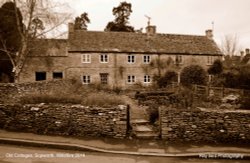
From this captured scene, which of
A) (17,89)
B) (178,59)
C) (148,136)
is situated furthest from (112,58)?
(148,136)

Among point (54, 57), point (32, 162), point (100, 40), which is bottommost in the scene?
point (32, 162)

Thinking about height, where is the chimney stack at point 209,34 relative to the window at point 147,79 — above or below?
above

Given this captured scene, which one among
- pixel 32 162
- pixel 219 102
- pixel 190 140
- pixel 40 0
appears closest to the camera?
pixel 32 162

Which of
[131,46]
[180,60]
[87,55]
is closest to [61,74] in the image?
[87,55]

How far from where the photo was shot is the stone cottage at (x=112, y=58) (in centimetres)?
3198

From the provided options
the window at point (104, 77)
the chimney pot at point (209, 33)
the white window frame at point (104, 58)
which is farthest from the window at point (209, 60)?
the window at point (104, 77)

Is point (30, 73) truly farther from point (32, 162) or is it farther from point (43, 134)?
point (32, 162)

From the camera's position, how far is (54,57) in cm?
3316

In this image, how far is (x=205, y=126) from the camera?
10.4 metres

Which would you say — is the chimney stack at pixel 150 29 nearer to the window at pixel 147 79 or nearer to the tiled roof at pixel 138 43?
the tiled roof at pixel 138 43

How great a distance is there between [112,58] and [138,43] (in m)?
4.87

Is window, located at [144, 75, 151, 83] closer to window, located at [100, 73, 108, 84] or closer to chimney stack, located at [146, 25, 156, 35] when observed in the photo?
window, located at [100, 73, 108, 84]

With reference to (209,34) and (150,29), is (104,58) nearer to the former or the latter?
(150,29)

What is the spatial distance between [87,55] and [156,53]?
965 centimetres
